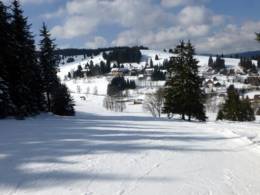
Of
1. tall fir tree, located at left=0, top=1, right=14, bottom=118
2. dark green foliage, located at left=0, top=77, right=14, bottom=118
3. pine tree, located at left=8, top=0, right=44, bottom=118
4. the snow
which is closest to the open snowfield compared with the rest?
the snow

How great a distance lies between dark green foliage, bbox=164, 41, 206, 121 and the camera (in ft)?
125

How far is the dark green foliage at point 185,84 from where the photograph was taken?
38.0 m

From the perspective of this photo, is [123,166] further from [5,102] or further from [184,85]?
[184,85]

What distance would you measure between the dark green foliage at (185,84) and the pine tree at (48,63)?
14565 mm

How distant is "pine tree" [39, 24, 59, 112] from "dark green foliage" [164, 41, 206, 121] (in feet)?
47.8

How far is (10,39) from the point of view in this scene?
87.2ft

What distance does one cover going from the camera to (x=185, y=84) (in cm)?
3806

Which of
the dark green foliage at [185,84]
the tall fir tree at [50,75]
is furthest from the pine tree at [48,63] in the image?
the dark green foliage at [185,84]

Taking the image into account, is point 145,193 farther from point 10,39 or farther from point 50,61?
point 50,61

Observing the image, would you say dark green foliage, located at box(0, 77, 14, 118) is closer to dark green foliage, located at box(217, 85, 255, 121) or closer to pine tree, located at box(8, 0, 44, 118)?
pine tree, located at box(8, 0, 44, 118)

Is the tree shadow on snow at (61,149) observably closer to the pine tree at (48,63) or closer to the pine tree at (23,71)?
the pine tree at (23,71)

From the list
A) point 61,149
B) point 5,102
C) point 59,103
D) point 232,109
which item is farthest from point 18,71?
point 232,109

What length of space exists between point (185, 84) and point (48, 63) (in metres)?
17.1

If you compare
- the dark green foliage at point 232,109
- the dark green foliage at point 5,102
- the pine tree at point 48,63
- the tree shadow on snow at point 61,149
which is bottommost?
the dark green foliage at point 232,109
